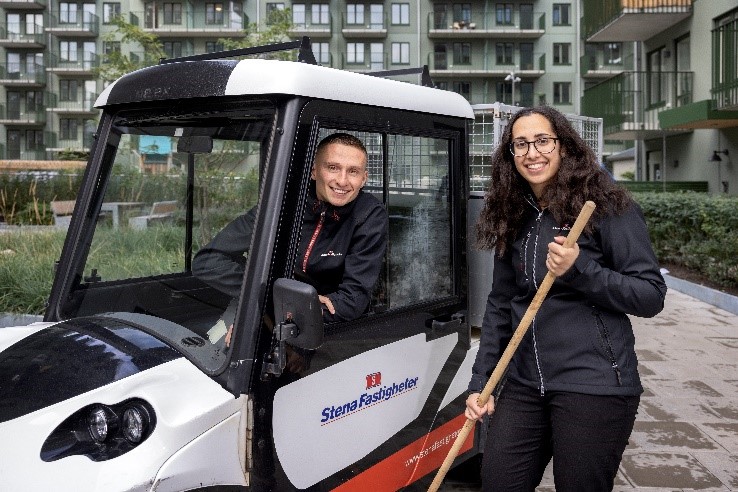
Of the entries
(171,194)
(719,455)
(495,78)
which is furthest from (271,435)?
(495,78)

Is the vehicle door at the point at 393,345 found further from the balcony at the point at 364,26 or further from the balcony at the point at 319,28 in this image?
the balcony at the point at 364,26

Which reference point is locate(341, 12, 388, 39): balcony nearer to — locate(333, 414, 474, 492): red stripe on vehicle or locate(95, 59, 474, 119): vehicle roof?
locate(333, 414, 474, 492): red stripe on vehicle

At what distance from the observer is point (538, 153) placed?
264 centimetres

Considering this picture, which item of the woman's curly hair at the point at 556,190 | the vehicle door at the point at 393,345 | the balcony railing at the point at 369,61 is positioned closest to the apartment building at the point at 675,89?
the vehicle door at the point at 393,345

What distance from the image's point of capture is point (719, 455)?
514 cm

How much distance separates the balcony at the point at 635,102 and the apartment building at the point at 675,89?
0.09ft

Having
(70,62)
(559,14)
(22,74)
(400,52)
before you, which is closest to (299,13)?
(400,52)

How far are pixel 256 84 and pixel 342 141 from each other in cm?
42

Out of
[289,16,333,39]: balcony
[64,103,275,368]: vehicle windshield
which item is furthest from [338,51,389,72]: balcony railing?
[64,103,275,368]: vehicle windshield

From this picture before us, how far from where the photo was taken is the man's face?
280 cm

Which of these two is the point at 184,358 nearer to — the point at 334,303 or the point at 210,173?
the point at 334,303

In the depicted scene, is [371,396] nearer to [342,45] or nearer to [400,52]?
[342,45]

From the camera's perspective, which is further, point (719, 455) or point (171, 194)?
point (719, 455)

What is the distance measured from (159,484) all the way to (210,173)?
186 centimetres
